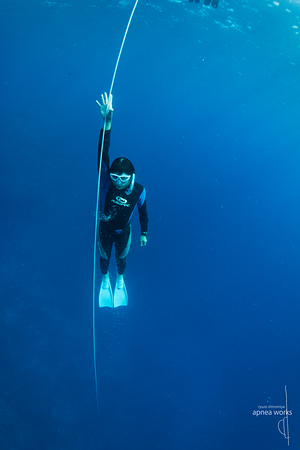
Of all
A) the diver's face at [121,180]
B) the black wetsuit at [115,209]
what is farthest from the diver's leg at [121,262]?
the diver's face at [121,180]

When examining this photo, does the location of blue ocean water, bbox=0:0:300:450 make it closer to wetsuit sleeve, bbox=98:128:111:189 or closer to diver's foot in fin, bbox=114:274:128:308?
diver's foot in fin, bbox=114:274:128:308

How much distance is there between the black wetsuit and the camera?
6.03 feet

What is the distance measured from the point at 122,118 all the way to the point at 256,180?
2102mm

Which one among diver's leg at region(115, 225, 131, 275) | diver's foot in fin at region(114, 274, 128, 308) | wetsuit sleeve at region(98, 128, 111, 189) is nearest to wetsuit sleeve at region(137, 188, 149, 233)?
diver's leg at region(115, 225, 131, 275)

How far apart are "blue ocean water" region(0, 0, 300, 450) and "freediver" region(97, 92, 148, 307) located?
38cm

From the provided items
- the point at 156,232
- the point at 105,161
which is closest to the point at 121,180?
the point at 105,161

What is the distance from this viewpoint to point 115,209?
190 centimetres

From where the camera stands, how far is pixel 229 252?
286 cm

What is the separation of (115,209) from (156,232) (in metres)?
1.02

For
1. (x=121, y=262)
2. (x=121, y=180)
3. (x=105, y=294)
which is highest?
(x=121, y=180)

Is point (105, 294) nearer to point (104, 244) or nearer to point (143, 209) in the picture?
point (104, 244)

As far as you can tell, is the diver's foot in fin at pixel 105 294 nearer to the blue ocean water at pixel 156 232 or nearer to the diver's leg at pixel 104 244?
the blue ocean water at pixel 156 232

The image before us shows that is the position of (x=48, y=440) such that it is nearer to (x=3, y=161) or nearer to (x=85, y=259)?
(x=85, y=259)

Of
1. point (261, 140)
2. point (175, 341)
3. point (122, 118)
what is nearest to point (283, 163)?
point (261, 140)
